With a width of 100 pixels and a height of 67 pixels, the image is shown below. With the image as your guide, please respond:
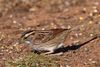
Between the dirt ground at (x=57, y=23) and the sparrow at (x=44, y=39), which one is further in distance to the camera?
the dirt ground at (x=57, y=23)

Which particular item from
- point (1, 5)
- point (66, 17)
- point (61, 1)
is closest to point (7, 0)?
point (1, 5)

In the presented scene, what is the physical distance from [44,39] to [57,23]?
7.37 feet

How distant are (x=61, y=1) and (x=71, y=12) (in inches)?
44.3

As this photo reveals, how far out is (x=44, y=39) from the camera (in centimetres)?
663

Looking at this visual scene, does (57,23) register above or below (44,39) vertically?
above

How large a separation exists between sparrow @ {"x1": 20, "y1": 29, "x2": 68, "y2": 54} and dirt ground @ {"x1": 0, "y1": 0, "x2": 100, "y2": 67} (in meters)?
0.27

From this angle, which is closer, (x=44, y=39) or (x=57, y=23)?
(x=44, y=39)

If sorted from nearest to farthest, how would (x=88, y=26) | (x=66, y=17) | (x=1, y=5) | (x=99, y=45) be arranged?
(x=99, y=45) < (x=88, y=26) < (x=66, y=17) < (x=1, y=5)

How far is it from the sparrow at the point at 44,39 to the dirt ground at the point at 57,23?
0.89 feet

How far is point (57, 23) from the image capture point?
8844 millimetres

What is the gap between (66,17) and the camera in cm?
924

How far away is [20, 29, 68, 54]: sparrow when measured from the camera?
6.53m

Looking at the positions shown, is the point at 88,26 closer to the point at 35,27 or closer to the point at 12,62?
the point at 35,27

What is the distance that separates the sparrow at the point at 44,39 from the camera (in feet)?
21.4
